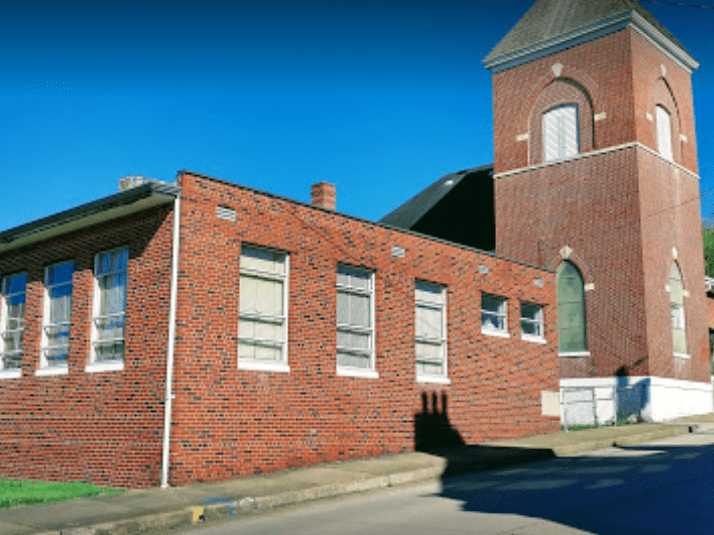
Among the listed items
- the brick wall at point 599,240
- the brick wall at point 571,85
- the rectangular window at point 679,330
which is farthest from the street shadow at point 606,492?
the brick wall at point 571,85

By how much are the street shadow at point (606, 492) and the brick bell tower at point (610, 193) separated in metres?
10.5

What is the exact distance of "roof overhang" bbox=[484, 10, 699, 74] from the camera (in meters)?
27.9

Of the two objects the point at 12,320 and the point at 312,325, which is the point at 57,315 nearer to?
the point at 12,320

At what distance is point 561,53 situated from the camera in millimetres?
29750

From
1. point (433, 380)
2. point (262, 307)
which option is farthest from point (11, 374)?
point (433, 380)

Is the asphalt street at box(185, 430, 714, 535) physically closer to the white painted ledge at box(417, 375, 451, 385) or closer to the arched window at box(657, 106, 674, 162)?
the white painted ledge at box(417, 375, 451, 385)

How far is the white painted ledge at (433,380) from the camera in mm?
18141

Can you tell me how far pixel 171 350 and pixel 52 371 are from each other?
3802mm

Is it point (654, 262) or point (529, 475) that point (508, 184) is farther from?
point (529, 475)

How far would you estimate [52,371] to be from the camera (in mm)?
15773

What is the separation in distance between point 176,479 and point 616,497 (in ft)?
22.1

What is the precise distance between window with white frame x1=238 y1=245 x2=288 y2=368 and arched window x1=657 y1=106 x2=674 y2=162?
19.0 m

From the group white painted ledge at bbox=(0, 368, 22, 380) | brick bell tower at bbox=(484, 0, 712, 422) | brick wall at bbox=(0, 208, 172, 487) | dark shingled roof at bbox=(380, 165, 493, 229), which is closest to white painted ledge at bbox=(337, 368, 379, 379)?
brick wall at bbox=(0, 208, 172, 487)

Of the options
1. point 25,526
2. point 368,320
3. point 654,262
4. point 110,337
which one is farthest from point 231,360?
point 654,262
